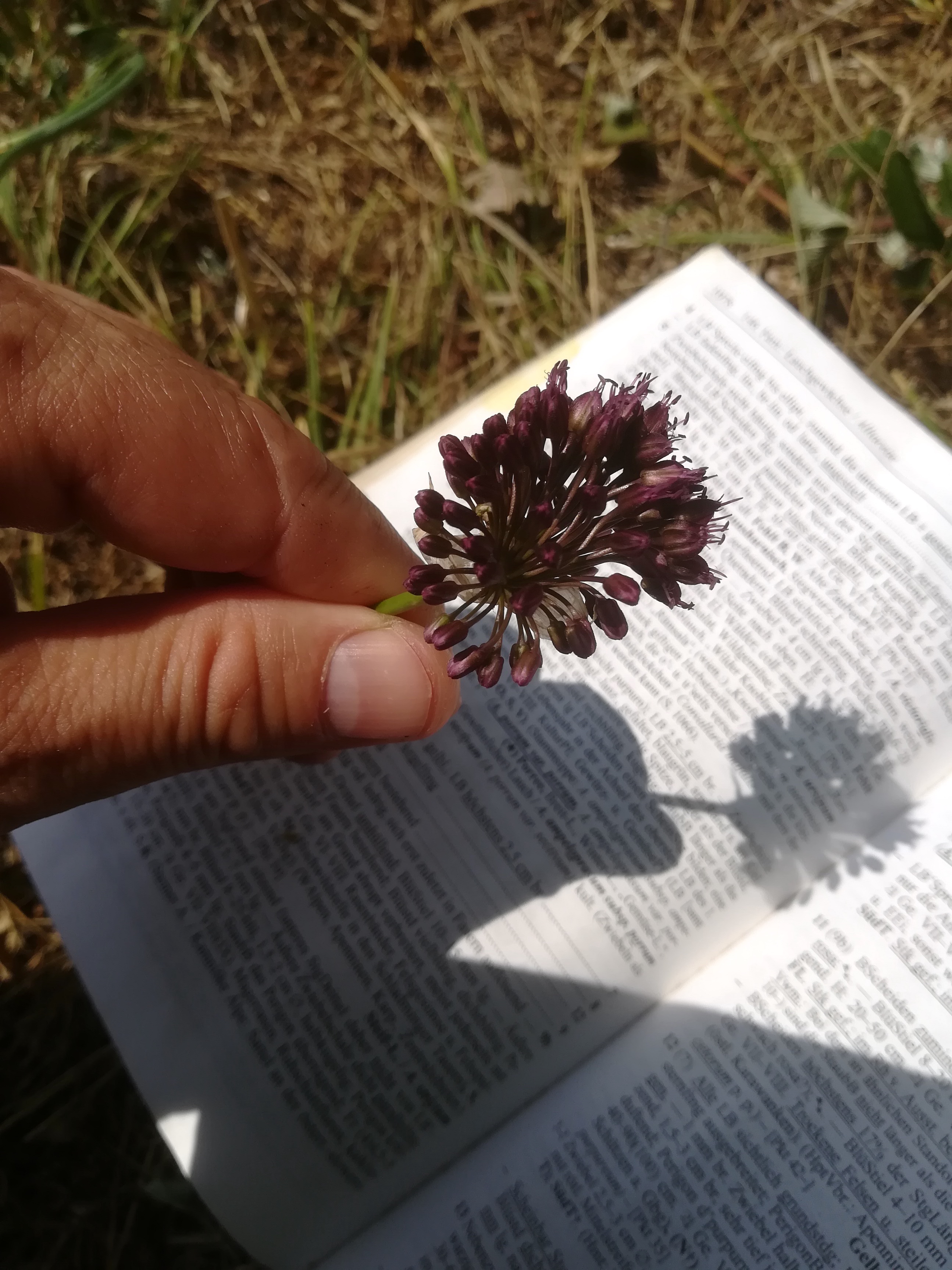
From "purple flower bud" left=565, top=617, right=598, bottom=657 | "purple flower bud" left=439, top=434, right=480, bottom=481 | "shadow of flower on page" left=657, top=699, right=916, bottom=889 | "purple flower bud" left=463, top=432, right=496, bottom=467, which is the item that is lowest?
"shadow of flower on page" left=657, top=699, right=916, bottom=889

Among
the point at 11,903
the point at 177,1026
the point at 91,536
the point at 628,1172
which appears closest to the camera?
the point at 628,1172

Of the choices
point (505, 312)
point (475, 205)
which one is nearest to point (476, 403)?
point (505, 312)

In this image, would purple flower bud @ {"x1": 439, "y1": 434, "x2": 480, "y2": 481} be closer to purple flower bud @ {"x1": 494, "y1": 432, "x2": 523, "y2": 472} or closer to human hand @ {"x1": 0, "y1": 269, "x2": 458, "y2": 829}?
purple flower bud @ {"x1": 494, "y1": 432, "x2": 523, "y2": 472}

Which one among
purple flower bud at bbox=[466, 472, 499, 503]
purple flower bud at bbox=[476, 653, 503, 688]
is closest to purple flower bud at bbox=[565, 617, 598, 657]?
purple flower bud at bbox=[476, 653, 503, 688]

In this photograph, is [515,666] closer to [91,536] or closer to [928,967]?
[928,967]

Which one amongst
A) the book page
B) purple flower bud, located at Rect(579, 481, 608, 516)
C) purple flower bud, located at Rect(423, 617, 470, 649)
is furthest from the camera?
the book page

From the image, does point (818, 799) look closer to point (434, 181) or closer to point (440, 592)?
point (440, 592)
